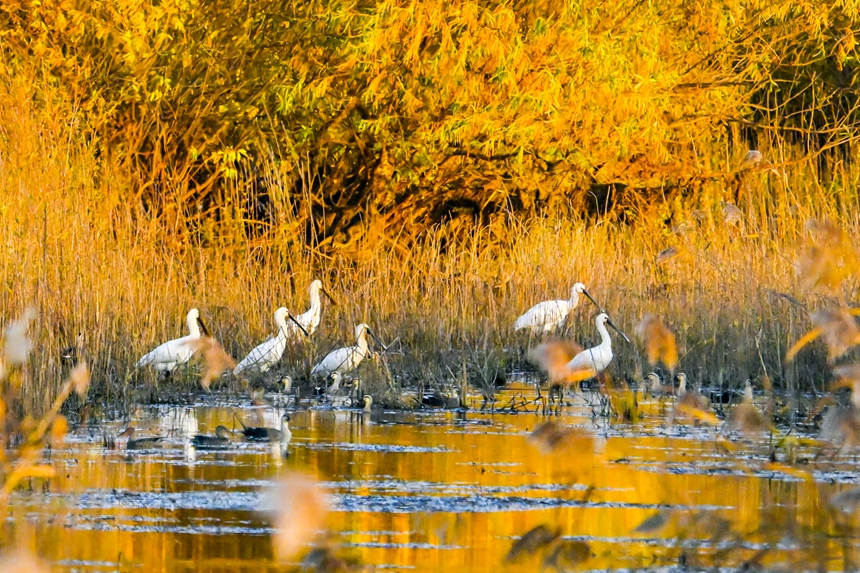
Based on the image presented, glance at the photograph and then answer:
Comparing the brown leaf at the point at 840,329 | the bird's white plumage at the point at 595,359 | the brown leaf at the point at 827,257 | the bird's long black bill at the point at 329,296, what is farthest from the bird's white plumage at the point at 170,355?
the brown leaf at the point at 840,329

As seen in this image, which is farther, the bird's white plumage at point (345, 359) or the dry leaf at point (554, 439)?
the bird's white plumage at point (345, 359)

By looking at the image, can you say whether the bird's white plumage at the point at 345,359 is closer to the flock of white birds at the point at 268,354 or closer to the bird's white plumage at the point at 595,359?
the flock of white birds at the point at 268,354

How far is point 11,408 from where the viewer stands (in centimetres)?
757

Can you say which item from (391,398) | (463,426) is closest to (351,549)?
(463,426)

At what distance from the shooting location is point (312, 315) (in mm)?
12570

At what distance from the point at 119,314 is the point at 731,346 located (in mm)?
4237

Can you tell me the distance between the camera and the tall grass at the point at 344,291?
9.18 m

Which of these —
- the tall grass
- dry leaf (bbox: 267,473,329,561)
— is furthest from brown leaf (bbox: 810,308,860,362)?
the tall grass

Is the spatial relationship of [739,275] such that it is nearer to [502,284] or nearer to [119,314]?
[502,284]

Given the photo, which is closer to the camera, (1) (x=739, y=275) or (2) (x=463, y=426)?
(2) (x=463, y=426)

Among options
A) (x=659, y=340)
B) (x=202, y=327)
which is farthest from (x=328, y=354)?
(x=659, y=340)

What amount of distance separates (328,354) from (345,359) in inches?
25.4

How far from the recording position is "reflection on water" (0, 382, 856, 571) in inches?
203

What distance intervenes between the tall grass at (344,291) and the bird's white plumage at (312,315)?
146 millimetres
